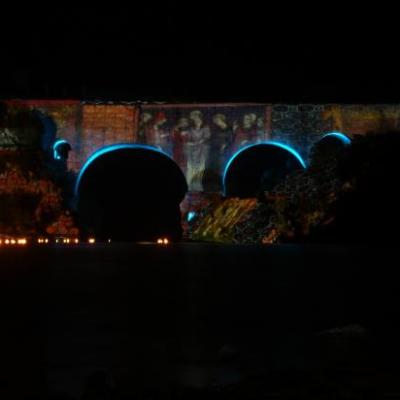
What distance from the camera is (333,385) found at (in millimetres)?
6387

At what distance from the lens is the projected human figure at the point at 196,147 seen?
39750 millimetres

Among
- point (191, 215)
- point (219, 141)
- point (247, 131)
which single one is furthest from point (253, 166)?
point (191, 215)

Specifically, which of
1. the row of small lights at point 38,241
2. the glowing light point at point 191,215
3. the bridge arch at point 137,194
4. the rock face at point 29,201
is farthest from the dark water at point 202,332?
the bridge arch at point 137,194

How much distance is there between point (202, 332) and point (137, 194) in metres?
49.2

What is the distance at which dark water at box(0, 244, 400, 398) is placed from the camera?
689 centimetres

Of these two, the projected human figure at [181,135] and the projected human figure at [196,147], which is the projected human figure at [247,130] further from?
the projected human figure at [181,135]

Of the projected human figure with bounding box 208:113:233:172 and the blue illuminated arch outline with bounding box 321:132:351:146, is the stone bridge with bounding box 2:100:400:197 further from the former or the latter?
the blue illuminated arch outline with bounding box 321:132:351:146

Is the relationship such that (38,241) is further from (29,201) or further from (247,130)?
(247,130)

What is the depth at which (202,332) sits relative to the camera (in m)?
9.77

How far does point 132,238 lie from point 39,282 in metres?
43.0

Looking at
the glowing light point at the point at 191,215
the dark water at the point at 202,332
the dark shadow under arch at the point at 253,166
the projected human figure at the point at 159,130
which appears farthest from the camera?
the dark shadow under arch at the point at 253,166

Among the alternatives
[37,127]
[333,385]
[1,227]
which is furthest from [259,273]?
[37,127]

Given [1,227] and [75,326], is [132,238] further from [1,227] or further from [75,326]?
[75,326]

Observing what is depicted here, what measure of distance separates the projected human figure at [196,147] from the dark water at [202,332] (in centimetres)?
2072
